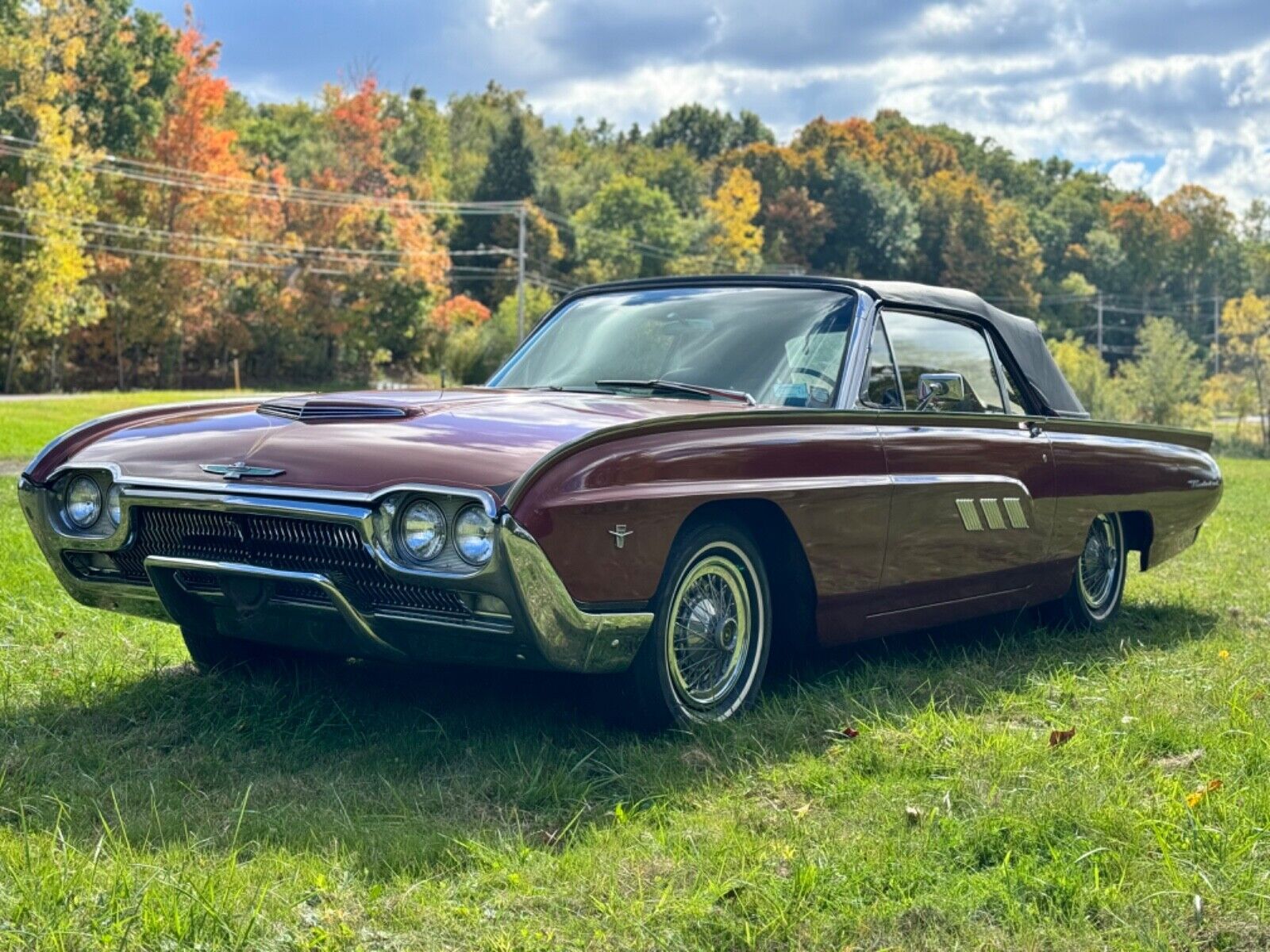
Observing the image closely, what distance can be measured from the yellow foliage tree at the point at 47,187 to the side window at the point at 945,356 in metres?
38.7

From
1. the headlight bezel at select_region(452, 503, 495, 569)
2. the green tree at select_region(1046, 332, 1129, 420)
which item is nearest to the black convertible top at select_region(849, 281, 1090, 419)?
the headlight bezel at select_region(452, 503, 495, 569)

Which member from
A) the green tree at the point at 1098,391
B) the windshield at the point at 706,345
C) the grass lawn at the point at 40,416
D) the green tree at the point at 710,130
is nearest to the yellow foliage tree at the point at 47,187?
the grass lawn at the point at 40,416

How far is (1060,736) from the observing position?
165 inches

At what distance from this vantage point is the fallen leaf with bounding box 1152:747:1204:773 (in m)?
3.95

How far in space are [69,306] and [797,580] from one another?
41.4 m

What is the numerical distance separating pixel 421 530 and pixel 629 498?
56 cm

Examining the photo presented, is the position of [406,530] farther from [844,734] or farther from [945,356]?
[945,356]

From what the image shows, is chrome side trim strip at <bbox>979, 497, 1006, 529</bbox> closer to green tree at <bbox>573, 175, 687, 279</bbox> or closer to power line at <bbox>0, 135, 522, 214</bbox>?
power line at <bbox>0, 135, 522, 214</bbox>

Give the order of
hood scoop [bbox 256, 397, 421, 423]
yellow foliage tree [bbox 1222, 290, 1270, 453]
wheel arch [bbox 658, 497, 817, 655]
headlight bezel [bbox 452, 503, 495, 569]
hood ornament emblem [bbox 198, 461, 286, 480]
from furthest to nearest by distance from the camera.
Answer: yellow foliage tree [bbox 1222, 290, 1270, 453], wheel arch [bbox 658, 497, 817, 655], hood scoop [bbox 256, 397, 421, 423], hood ornament emblem [bbox 198, 461, 286, 480], headlight bezel [bbox 452, 503, 495, 569]

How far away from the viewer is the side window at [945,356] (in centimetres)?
533

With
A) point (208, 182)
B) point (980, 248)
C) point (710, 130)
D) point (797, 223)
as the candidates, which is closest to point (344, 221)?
point (208, 182)

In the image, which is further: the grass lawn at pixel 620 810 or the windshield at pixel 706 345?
the windshield at pixel 706 345

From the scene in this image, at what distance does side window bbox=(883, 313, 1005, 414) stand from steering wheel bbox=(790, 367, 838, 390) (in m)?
0.42

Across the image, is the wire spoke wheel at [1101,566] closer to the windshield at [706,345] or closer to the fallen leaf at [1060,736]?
the windshield at [706,345]
